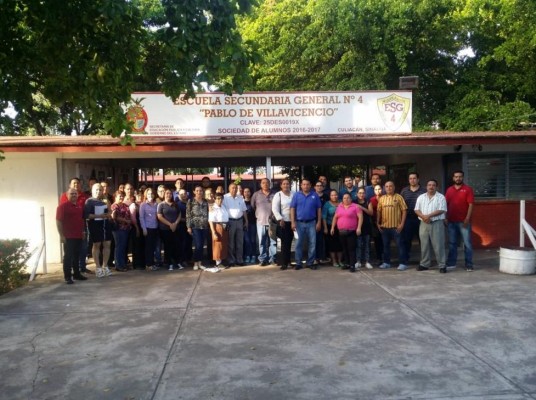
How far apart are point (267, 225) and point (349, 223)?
1667mm

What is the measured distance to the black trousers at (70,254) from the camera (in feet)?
28.0

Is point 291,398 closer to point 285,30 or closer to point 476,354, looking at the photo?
point 476,354

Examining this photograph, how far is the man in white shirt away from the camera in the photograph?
9.80 metres

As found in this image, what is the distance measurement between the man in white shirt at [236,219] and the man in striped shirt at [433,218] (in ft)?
10.8

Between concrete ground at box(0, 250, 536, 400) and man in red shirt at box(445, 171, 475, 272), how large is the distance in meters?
0.66

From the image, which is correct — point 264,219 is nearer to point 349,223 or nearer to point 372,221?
point 349,223

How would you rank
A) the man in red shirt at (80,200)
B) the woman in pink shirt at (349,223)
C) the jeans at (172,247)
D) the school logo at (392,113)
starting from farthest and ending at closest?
the school logo at (392,113) < the jeans at (172,247) < the woman in pink shirt at (349,223) < the man in red shirt at (80,200)

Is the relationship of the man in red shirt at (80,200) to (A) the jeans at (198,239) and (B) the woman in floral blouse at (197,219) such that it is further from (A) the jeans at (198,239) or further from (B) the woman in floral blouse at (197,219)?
(A) the jeans at (198,239)

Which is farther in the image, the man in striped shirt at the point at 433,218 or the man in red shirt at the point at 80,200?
the man in striped shirt at the point at 433,218

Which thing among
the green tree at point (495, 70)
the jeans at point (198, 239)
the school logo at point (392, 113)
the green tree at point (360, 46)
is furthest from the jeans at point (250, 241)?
the green tree at point (495, 70)

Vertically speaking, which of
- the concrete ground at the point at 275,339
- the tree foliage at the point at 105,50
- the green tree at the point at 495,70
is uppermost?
the green tree at the point at 495,70

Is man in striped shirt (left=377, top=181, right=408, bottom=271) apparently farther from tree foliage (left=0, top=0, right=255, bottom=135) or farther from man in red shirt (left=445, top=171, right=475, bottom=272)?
tree foliage (left=0, top=0, right=255, bottom=135)

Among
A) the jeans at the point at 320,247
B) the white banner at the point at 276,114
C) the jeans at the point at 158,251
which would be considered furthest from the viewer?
the white banner at the point at 276,114

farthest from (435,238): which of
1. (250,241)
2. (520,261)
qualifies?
(250,241)
